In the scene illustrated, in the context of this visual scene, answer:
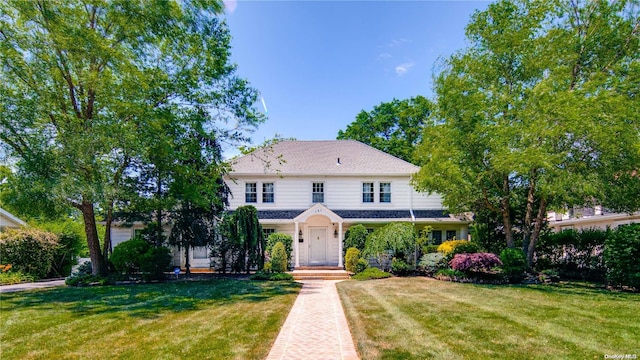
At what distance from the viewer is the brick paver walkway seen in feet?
19.1

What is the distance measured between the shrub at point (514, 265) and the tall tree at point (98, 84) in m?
13.5

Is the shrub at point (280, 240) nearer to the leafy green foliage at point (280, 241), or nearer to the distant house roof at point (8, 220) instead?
the leafy green foliage at point (280, 241)

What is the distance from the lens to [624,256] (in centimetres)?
1170

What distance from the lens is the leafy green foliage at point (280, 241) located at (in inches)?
695


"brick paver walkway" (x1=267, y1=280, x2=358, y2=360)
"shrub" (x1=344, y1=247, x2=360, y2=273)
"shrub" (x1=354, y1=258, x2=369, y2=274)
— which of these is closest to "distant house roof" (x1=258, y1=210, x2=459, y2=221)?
→ "shrub" (x1=344, y1=247, x2=360, y2=273)

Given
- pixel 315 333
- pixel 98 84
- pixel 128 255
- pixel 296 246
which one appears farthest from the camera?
pixel 296 246

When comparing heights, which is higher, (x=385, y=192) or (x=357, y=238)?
(x=385, y=192)

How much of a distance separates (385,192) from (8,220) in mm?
21572

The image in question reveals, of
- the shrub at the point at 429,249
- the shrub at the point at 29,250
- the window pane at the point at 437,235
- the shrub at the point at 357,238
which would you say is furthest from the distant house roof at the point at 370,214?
the shrub at the point at 29,250

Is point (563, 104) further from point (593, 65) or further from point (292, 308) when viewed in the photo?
point (292, 308)

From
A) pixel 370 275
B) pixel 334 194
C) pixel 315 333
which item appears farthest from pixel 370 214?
pixel 315 333

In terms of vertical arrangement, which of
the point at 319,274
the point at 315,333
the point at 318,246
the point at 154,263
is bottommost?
the point at 319,274

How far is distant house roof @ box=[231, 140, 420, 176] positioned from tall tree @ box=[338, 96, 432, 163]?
462 inches

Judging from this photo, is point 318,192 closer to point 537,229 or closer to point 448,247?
point 448,247
